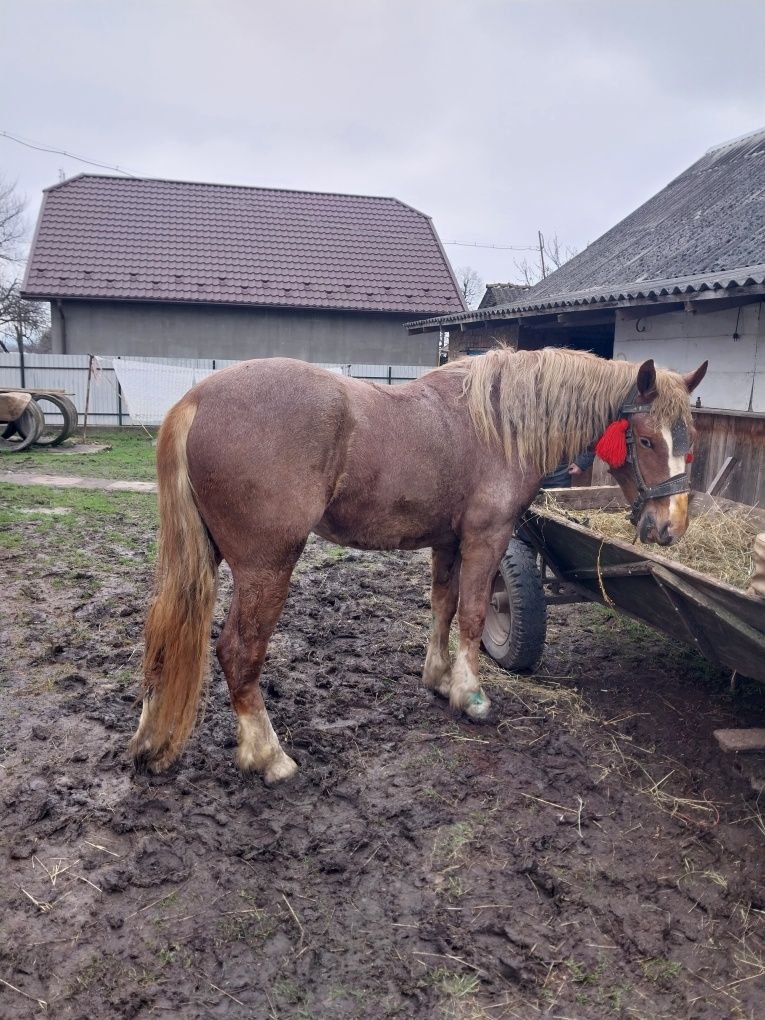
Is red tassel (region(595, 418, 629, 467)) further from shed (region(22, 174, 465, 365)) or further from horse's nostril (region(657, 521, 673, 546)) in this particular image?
shed (region(22, 174, 465, 365))

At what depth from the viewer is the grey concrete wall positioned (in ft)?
53.3

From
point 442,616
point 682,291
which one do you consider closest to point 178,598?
point 442,616

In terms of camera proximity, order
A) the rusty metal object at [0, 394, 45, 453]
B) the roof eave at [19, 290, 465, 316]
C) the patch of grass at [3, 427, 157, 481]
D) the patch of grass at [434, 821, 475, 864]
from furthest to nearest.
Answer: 1. the roof eave at [19, 290, 465, 316]
2. the rusty metal object at [0, 394, 45, 453]
3. the patch of grass at [3, 427, 157, 481]
4. the patch of grass at [434, 821, 475, 864]

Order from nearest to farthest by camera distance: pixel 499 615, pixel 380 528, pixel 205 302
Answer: pixel 380 528 → pixel 499 615 → pixel 205 302

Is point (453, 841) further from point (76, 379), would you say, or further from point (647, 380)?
point (76, 379)

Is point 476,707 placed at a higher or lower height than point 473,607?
→ lower

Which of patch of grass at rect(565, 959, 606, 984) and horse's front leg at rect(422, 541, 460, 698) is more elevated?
horse's front leg at rect(422, 541, 460, 698)

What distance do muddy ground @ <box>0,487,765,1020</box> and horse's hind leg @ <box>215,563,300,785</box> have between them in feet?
0.37

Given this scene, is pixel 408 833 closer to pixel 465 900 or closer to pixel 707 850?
pixel 465 900

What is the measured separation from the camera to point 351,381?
9.93ft

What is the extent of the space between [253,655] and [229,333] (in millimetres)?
15042

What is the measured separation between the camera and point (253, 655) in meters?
2.77

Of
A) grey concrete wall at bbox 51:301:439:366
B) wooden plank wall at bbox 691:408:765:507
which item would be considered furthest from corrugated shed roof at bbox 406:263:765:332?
grey concrete wall at bbox 51:301:439:366

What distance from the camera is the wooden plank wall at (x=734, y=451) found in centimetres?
447
